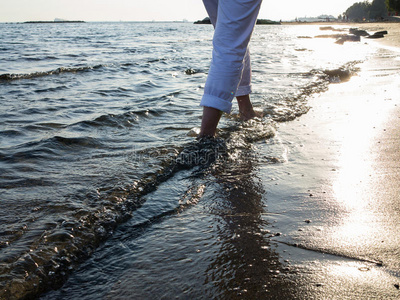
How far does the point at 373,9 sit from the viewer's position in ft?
357

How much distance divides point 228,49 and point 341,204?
3.79 feet

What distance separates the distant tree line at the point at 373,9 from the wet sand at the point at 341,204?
54.4 m

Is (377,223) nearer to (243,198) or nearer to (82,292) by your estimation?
(243,198)

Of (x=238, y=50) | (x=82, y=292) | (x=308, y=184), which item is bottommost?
(x=82, y=292)

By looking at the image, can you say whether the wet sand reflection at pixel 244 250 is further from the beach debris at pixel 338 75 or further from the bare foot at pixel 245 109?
the beach debris at pixel 338 75

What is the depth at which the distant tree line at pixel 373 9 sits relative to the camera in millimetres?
50250

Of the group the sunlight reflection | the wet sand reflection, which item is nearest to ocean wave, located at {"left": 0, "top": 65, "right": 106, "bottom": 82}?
the sunlight reflection

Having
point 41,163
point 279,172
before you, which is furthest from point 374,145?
point 41,163

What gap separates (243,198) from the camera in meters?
1.84

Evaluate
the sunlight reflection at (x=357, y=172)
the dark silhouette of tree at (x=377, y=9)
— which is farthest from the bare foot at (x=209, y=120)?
the dark silhouette of tree at (x=377, y=9)

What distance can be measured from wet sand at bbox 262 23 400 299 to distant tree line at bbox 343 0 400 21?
5439 cm

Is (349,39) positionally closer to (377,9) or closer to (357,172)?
(357,172)

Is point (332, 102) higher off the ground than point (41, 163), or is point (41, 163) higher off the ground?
point (332, 102)

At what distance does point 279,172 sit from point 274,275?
1.03 metres
